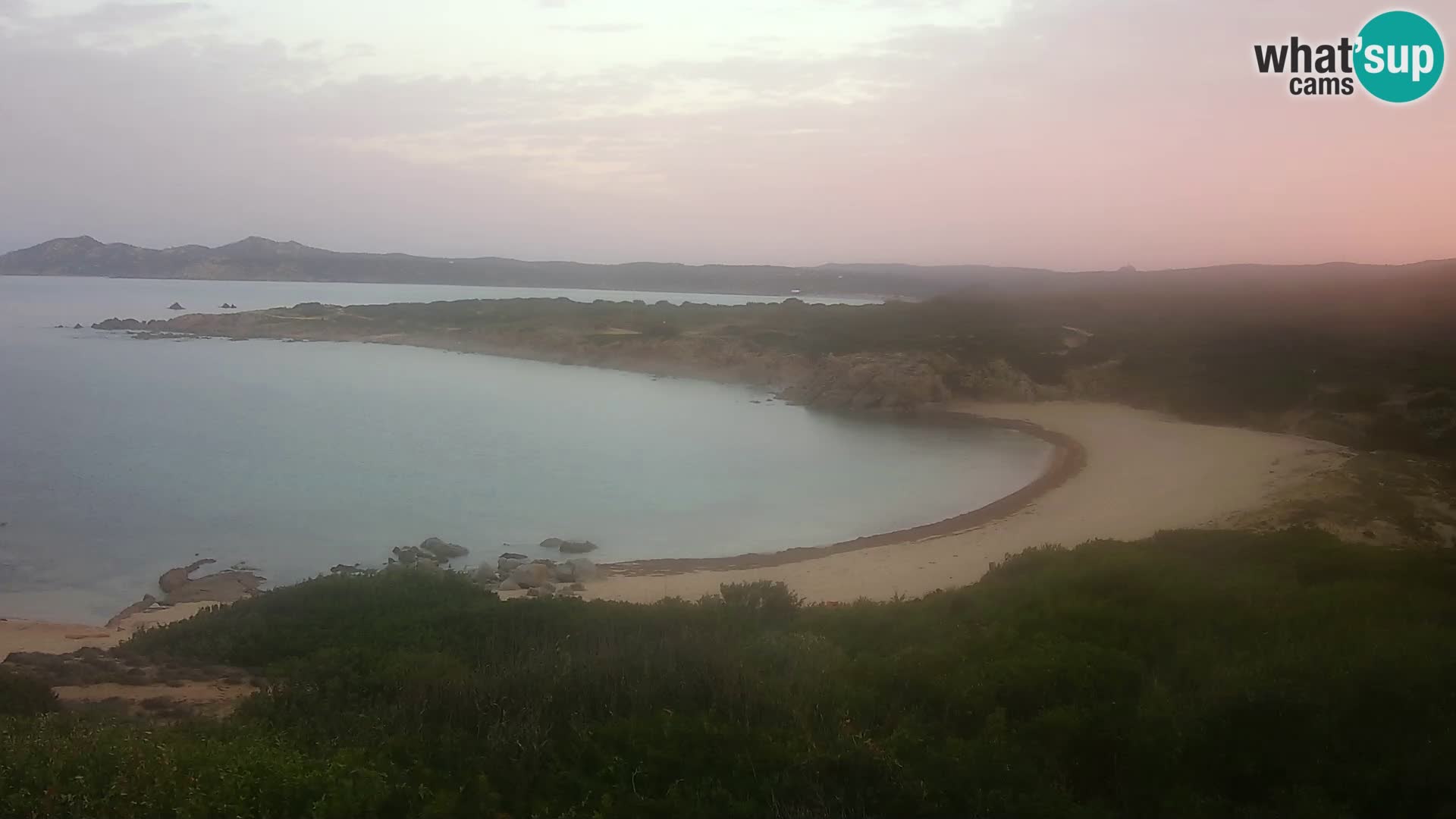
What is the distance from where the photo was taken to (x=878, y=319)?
137ft

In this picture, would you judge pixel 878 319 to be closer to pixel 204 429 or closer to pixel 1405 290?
pixel 1405 290

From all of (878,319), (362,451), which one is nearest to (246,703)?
(362,451)

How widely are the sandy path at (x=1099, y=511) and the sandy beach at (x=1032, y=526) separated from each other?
32 millimetres

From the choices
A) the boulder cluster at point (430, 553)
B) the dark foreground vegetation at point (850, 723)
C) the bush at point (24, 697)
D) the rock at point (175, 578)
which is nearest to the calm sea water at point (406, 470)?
the rock at point (175, 578)

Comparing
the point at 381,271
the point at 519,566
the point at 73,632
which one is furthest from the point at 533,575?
the point at 381,271

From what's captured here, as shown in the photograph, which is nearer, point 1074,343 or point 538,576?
point 538,576

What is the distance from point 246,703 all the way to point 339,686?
22.8 inches

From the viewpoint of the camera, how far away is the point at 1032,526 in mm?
15273

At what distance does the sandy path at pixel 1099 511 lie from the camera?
12.3m

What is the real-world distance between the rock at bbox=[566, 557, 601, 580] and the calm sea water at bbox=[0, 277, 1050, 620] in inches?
41.1

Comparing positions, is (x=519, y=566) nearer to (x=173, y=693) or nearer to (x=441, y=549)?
(x=441, y=549)

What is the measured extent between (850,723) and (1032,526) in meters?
11.4

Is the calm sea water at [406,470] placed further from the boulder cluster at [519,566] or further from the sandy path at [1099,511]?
the sandy path at [1099,511]

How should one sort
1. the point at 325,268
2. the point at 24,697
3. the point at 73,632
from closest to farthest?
the point at 24,697, the point at 73,632, the point at 325,268
